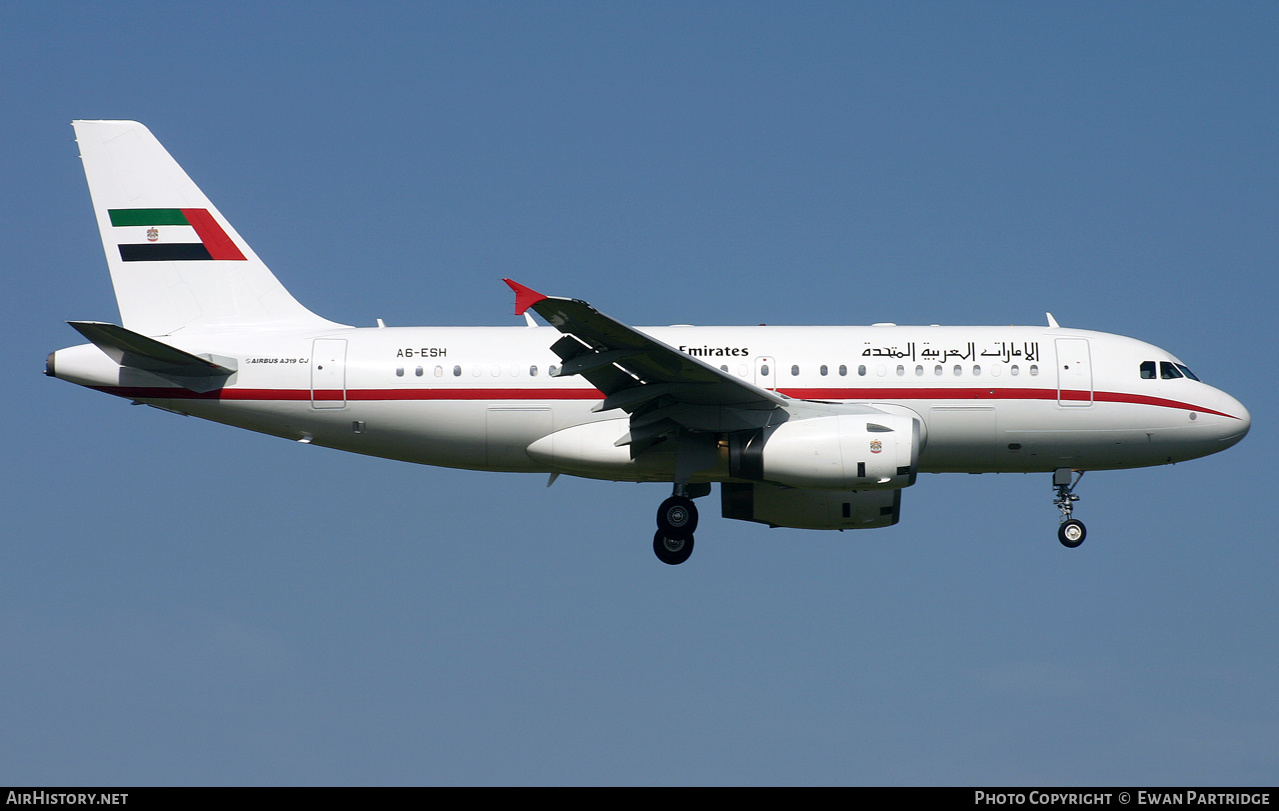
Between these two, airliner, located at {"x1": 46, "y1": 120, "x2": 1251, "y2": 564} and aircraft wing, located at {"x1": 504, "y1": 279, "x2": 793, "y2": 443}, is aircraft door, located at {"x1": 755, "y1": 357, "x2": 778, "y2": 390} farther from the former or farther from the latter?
aircraft wing, located at {"x1": 504, "y1": 279, "x2": 793, "y2": 443}

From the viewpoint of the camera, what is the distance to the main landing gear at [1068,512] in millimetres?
26297

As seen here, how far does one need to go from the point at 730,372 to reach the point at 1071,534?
7397 millimetres

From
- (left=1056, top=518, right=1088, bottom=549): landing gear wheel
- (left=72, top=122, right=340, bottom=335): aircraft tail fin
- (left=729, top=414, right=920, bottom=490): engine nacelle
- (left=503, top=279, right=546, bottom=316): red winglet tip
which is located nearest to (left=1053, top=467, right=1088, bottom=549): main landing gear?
(left=1056, top=518, right=1088, bottom=549): landing gear wheel

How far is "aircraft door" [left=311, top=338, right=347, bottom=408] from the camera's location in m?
25.4

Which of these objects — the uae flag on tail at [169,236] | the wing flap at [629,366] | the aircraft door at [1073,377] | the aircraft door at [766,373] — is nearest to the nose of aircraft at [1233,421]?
the aircraft door at [1073,377]

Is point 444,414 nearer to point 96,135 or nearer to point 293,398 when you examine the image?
point 293,398

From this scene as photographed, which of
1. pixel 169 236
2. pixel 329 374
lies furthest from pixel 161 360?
pixel 169 236

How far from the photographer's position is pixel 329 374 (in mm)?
25531

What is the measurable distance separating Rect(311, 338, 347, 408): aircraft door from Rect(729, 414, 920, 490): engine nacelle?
7.56 meters

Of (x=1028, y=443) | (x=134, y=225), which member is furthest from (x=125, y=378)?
(x=1028, y=443)

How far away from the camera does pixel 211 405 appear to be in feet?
84.0

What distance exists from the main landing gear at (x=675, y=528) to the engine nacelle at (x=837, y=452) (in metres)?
1.90

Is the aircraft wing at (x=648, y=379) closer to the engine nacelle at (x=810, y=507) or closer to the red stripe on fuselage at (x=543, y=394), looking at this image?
the red stripe on fuselage at (x=543, y=394)
